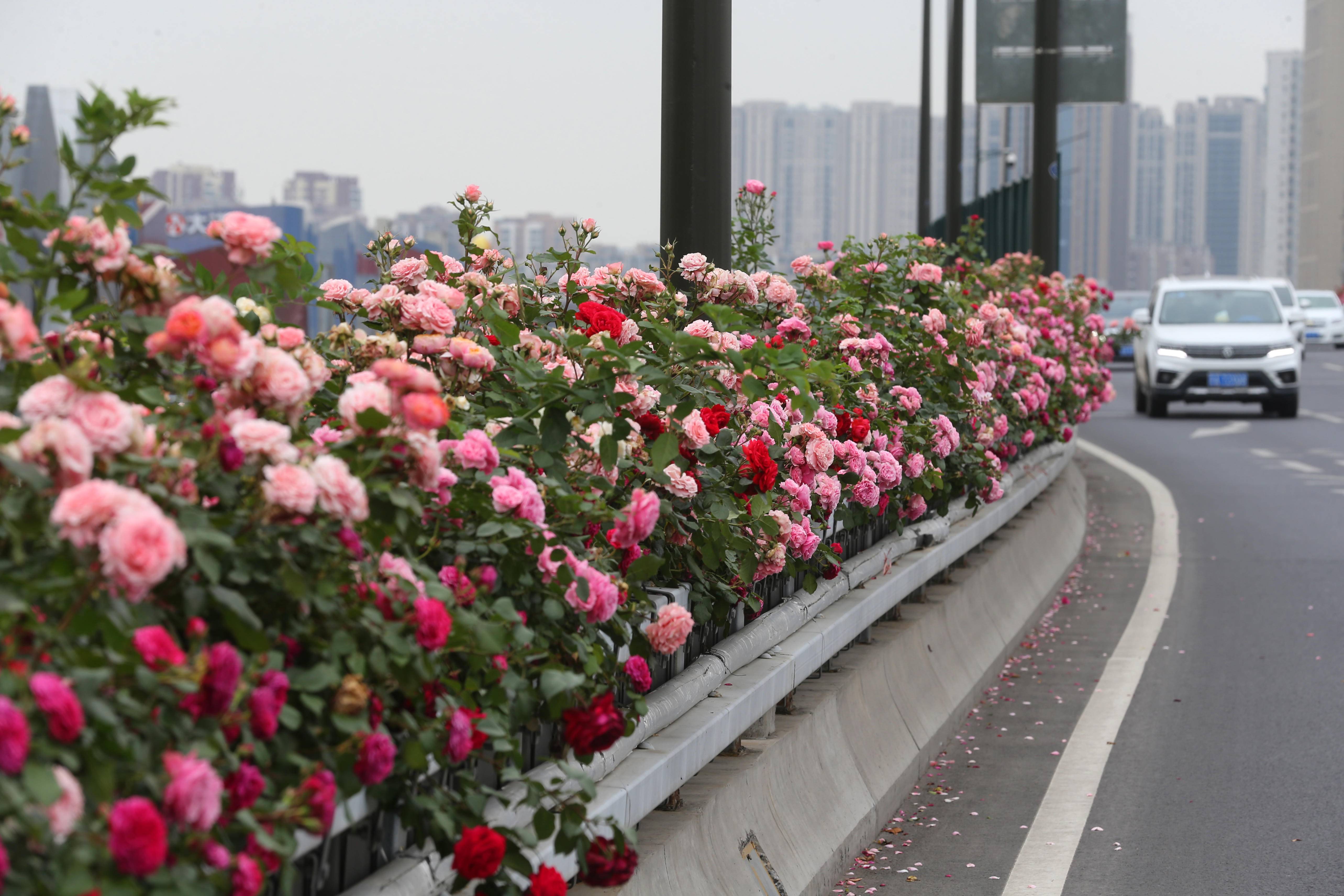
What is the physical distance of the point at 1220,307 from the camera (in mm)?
28109

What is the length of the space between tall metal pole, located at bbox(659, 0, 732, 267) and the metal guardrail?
4.34 ft

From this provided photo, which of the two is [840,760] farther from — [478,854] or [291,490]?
[291,490]

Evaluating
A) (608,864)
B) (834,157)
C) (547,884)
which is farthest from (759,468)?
(834,157)

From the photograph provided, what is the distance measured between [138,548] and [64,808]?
325mm

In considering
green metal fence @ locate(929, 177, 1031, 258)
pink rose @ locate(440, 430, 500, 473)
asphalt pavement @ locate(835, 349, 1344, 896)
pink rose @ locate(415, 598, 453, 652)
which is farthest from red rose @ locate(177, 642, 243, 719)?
green metal fence @ locate(929, 177, 1031, 258)

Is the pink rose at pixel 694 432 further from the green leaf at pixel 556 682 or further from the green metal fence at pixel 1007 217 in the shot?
the green metal fence at pixel 1007 217

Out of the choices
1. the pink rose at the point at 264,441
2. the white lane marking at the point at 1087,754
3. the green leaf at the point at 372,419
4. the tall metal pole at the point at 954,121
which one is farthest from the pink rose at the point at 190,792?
the tall metal pole at the point at 954,121

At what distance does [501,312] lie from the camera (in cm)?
476

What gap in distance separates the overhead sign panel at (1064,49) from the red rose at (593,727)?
53.0 ft

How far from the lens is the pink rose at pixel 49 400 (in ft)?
7.66

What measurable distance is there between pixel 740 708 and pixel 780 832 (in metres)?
0.51

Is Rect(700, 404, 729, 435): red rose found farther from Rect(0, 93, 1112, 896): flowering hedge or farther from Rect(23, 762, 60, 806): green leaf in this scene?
Rect(23, 762, 60, 806): green leaf

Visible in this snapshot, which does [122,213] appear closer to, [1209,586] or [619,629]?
[619,629]

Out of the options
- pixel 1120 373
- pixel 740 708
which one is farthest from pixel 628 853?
pixel 1120 373
